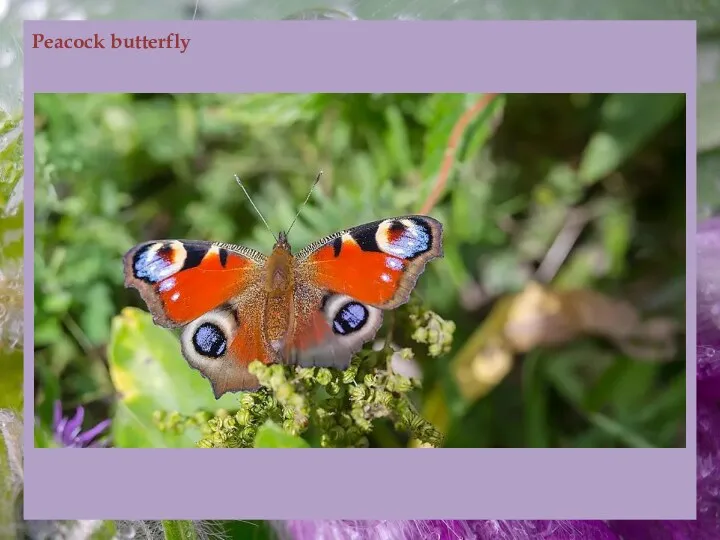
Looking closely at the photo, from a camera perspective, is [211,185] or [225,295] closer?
[225,295]

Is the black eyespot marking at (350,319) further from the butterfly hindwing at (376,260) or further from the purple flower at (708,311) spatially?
the purple flower at (708,311)

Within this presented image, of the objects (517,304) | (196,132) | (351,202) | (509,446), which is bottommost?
(509,446)

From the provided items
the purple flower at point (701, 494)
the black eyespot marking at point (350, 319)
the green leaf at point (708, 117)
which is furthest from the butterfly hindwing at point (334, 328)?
the green leaf at point (708, 117)

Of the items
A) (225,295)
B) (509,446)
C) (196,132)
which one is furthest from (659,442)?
(196,132)

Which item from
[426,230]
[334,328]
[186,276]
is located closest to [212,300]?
[186,276]

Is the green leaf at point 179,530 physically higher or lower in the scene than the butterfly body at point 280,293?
lower

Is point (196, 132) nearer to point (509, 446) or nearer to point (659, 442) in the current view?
point (509, 446)
